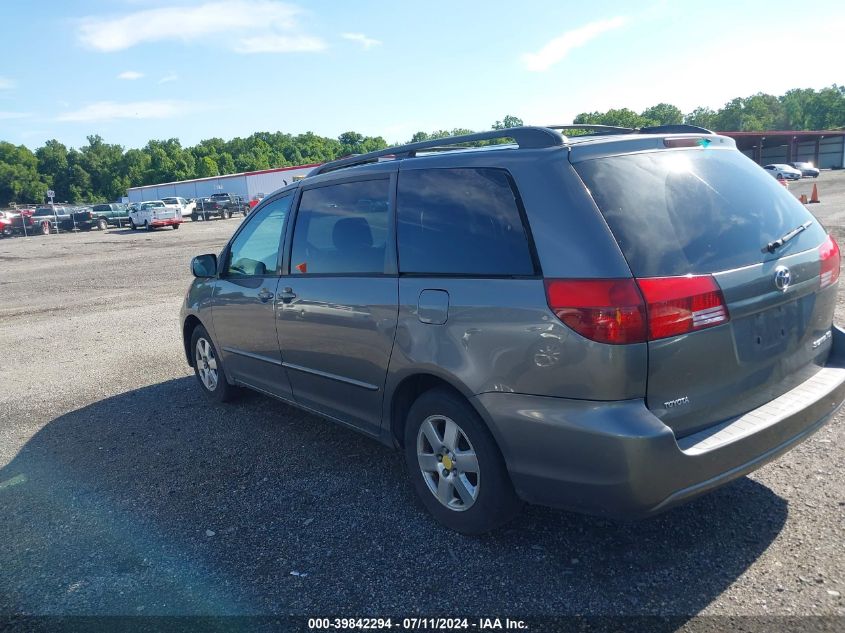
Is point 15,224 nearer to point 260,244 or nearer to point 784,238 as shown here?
point 260,244

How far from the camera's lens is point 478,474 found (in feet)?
10.3

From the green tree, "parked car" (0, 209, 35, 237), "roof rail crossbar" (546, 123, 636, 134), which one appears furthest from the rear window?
the green tree

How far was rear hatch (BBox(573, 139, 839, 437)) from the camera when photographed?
2.65m

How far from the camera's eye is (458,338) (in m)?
3.09

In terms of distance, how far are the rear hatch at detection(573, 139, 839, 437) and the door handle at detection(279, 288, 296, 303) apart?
2201mm

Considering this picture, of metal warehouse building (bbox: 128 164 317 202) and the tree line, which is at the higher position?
the tree line

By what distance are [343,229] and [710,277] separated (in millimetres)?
2200

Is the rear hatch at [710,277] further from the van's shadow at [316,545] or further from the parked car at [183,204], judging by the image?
the parked car at [183,204]

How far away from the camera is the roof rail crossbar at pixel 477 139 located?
3043mm

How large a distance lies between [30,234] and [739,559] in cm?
4671

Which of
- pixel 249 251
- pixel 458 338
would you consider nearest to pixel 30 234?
pixel 249 251

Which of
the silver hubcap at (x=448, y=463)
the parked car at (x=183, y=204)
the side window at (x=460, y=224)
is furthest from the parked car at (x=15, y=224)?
the silver hubcap at (x=448, y=463)

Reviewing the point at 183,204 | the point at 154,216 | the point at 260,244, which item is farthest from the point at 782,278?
the point at 183,204

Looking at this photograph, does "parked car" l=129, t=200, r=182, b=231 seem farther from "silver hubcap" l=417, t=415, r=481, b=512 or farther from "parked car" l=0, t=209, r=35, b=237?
"silver hubcap" l=417, t=415, r=481, b=512
